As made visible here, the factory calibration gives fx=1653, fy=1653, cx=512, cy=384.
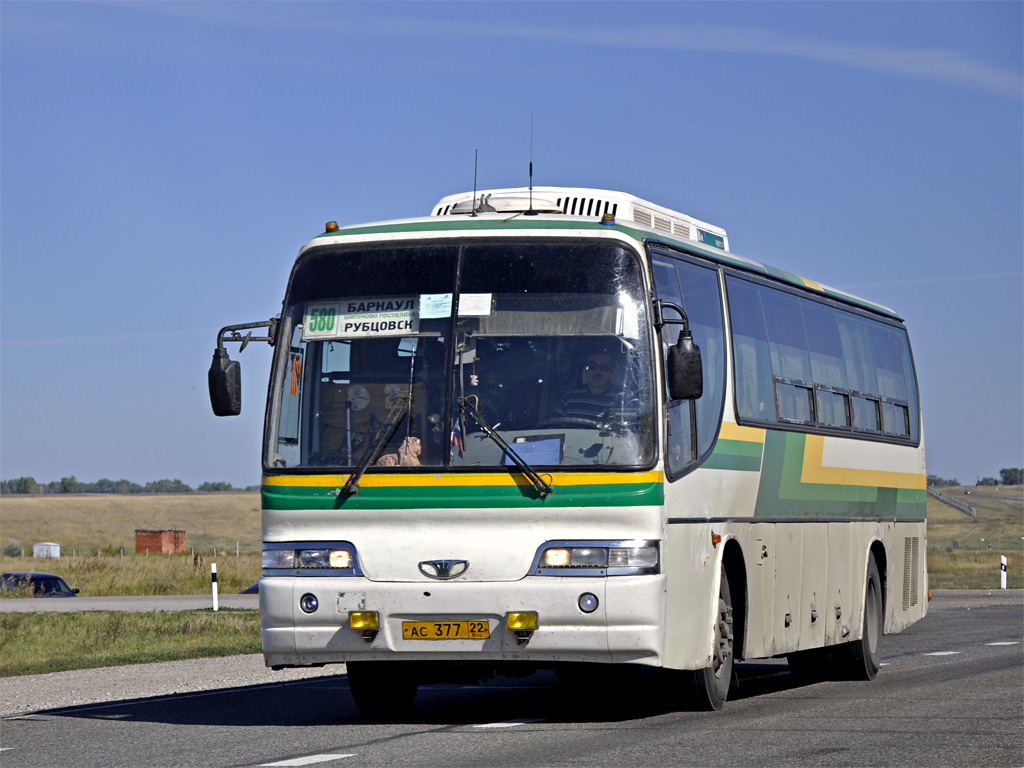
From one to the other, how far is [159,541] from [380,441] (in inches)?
3044

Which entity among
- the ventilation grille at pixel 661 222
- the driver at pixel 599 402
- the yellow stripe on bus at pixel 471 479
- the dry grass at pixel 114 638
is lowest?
the dry grass at pixel 114 638

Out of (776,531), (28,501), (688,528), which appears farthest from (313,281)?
(28,501)

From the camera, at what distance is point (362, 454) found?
10.9 metres

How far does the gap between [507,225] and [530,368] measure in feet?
3.95

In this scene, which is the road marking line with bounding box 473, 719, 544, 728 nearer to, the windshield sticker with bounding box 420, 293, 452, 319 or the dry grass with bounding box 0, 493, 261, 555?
the windshield sticker with bounding box 420, 293, 452, 319

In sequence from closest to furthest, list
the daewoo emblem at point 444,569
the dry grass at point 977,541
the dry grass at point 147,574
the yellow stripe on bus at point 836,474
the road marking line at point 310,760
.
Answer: the road marking line at point 310,760
the daewoo emblem at point 444,569
the yellow stripe on bus at point 836,474
the dry grass at point 977,541
the dry grass at point 147,574

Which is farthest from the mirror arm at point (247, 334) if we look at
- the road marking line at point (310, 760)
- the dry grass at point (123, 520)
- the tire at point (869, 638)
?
the dry grass at point (123, 520)

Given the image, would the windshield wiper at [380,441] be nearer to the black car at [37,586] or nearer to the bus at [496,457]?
the bus at [496,457]

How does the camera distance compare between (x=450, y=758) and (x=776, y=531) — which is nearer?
(x=450, y=758)

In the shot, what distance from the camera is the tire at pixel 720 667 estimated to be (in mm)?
11797

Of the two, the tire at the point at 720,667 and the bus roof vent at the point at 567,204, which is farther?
the bus roof vent at the point at 567,204

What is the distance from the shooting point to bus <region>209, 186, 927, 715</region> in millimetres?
10547

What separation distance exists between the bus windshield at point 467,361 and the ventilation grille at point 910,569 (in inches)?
311

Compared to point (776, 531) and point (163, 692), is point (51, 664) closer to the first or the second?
point (163, 692)
